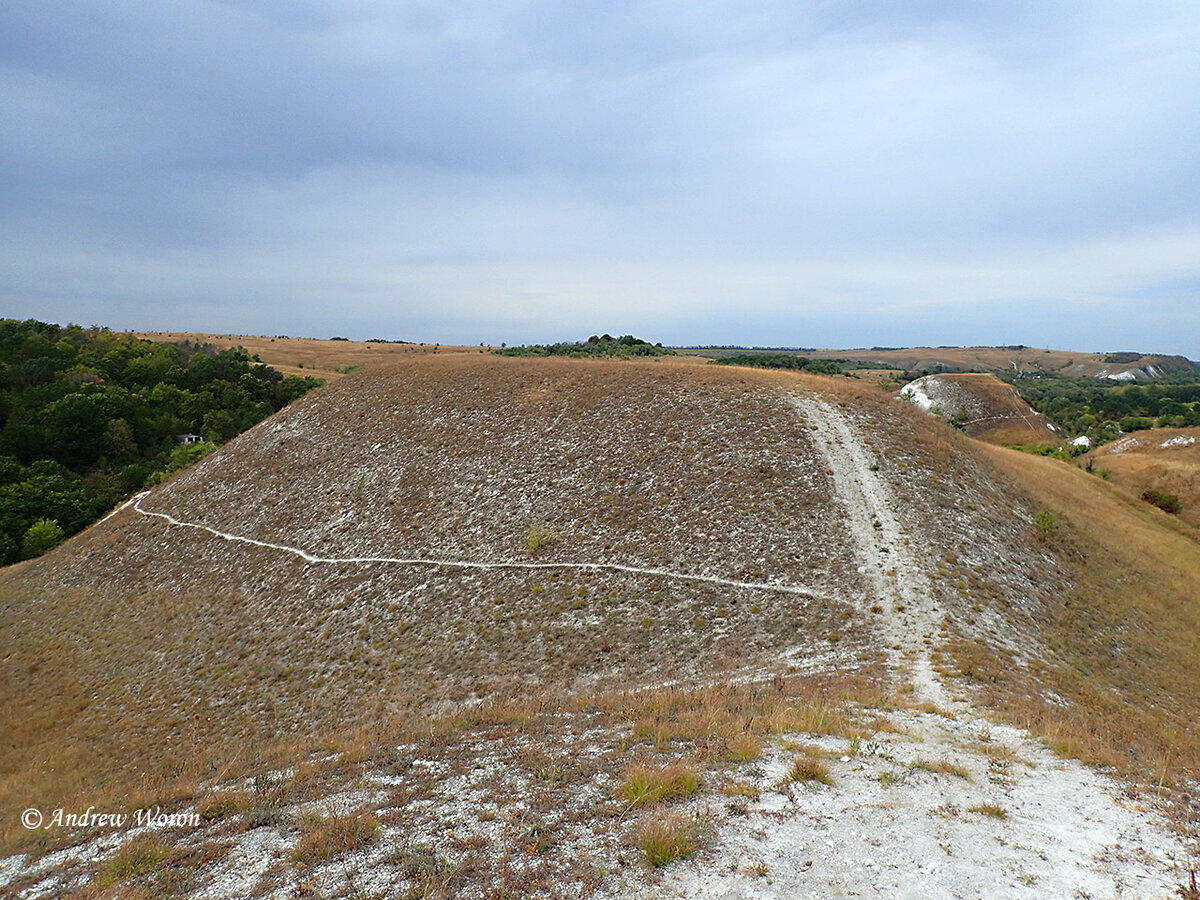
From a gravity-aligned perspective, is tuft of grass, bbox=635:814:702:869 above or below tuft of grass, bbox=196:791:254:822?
above

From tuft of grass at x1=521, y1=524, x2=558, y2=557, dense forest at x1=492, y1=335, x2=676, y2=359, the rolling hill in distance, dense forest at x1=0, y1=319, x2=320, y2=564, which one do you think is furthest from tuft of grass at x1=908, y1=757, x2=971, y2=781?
dense forest at x1=0, y1=319, x2=320, y2=564

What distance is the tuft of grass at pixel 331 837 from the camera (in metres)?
6.69

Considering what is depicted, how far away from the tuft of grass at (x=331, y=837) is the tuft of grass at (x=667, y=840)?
3.33m

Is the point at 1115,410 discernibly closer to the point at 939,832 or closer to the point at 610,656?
the point at 610,656

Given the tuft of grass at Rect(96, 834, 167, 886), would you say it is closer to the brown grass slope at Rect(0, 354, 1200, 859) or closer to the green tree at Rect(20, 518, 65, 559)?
the brown grass slope at Rect(0, 354, 1200, 859)

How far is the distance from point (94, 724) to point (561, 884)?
72.2ft

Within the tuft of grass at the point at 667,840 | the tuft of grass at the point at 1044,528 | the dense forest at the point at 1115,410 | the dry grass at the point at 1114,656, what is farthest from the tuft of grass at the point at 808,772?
the dense forest at the point at 1115,410

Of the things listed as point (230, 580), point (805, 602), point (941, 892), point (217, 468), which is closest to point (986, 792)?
point (941, 892)

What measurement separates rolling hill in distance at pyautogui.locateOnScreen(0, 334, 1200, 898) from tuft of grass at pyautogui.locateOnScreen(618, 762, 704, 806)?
56 millimetres

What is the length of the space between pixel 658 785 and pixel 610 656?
30.0 ft

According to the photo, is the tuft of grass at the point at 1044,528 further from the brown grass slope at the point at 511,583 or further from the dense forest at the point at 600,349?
the dense forest at the point at 600,349

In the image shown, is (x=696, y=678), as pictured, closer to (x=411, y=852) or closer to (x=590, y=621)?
(x=590, y=621)

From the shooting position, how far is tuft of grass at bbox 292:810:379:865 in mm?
6688

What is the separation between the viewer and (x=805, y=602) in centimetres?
1695
